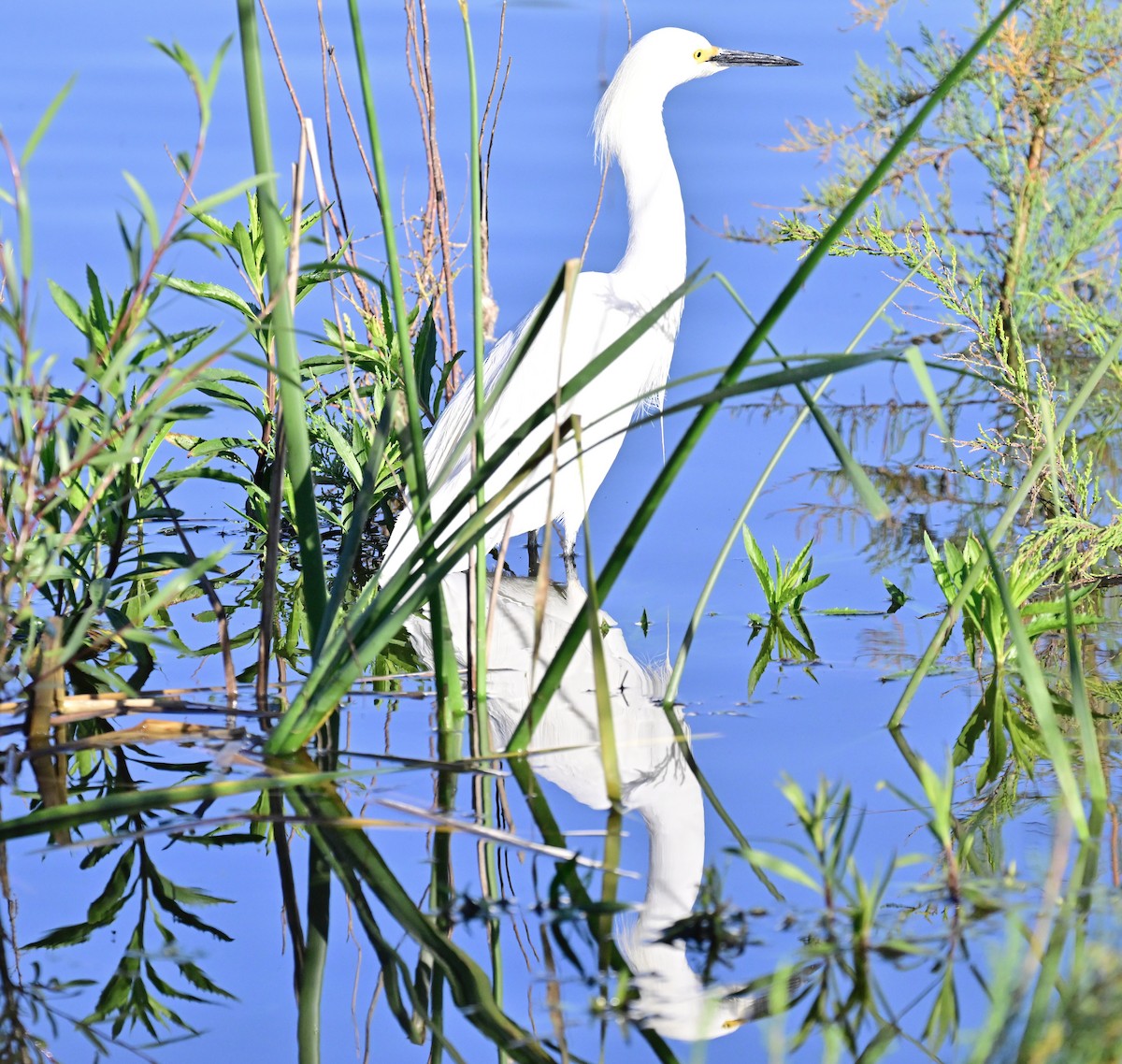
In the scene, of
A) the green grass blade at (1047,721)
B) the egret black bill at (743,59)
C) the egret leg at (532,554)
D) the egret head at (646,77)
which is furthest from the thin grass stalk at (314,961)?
the egret black bill at (743,59)

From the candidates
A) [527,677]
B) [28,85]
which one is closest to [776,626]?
[527,677]

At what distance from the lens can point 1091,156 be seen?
4.24 metres

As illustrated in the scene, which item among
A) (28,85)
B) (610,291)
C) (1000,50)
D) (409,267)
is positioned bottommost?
(610,291)

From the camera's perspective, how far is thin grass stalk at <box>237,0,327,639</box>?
2068 millimetres

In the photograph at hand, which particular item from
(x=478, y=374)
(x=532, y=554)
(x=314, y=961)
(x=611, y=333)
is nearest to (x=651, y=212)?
(x=611, y=333)

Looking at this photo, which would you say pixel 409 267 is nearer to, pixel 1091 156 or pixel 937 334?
pixel 937 334

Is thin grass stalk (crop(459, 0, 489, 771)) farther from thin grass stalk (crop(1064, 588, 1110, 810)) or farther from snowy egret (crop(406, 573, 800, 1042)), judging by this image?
thin grass stalk (crop(1064, 588, 1110, 810))

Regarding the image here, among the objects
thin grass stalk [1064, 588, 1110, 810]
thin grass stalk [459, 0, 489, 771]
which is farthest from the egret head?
thin grass stalk [1064, 588, 1110, 810]

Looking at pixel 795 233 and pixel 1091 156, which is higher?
pixel 1091 156

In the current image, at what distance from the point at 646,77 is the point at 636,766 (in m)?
2.45

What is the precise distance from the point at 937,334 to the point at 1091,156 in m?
0.85

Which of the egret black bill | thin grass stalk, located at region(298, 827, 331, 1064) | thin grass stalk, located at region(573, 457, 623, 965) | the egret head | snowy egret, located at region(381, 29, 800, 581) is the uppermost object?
the egret black bill

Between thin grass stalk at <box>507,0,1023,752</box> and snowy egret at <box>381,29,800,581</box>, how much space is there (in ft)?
4.53

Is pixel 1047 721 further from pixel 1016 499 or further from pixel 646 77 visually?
pixel 646 77
